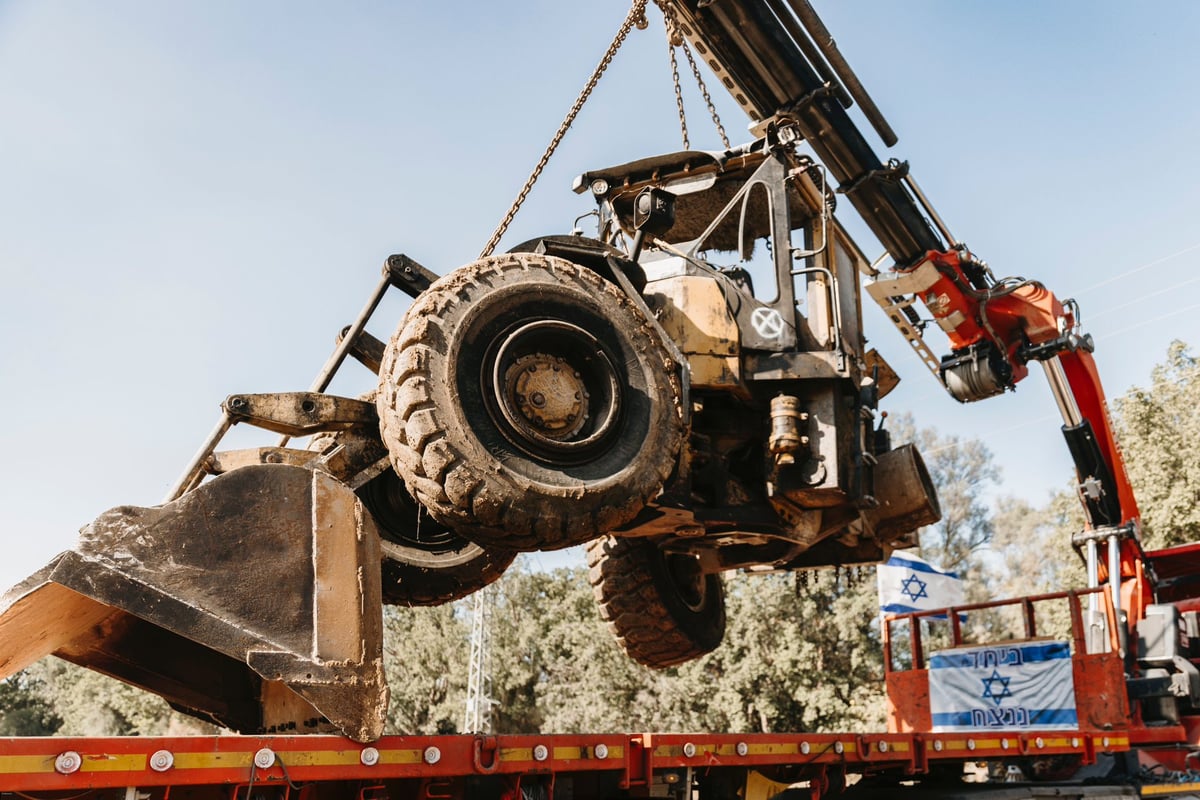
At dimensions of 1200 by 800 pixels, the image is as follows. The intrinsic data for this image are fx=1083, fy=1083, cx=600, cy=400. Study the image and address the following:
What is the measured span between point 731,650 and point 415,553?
20.0 m

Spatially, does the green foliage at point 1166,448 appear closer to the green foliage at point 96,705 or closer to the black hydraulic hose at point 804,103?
the black hydraulic hose at point 804,103

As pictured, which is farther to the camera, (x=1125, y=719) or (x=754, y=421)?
(x=1125, y=719)

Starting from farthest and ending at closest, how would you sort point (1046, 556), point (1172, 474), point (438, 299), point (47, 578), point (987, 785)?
point (1046, 556) → point (1172, 474) → point (987, 785) → point (438, 299) → point (47, 578)

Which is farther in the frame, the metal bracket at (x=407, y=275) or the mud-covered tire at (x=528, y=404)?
the metal bracket at (x=407, y=275)

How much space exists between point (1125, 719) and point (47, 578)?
→ 686 cm

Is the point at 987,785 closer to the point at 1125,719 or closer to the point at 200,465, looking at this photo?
the point at 1125,719

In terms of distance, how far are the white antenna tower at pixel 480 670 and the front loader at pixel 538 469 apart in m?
13.5

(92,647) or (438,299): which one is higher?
(438,299)

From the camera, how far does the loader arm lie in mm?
7977

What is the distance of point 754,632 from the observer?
24.2 m

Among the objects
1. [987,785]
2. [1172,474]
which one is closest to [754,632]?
[1172,474]

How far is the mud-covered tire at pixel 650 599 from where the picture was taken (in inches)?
277

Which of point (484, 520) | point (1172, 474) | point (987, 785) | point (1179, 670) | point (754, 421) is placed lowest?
point (987, 785)

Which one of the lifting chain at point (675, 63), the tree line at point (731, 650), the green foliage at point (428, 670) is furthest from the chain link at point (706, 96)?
the green foliage at point (428, 670)
